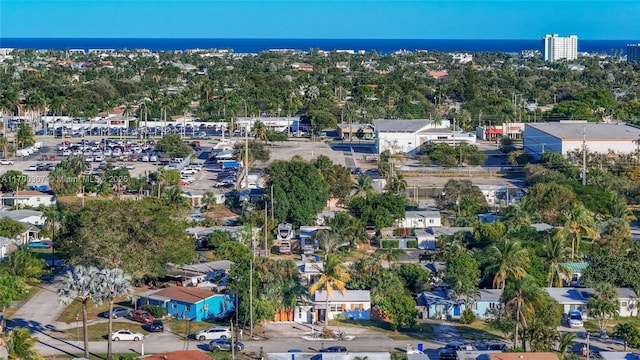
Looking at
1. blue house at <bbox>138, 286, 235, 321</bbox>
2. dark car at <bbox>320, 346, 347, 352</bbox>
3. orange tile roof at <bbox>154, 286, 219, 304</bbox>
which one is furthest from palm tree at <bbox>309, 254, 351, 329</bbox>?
orange tile roof at <bbox>154, 286, 219, 304</bbox>

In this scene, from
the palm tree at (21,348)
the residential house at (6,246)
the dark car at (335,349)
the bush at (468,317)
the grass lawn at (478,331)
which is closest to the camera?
the palm tree at (21,348)

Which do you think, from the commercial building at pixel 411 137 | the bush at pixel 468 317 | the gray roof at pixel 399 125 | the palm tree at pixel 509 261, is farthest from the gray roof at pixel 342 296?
the gray roof at pixel 399 125

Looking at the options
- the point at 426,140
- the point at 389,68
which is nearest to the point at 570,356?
the point at 426,140

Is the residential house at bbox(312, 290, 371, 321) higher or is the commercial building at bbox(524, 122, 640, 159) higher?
the commercial building at bbox(524, 122, 640, 159)

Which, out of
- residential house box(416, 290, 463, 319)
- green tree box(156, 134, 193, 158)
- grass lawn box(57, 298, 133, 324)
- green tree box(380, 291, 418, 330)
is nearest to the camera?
green tree box(380, 291, 418, 330)

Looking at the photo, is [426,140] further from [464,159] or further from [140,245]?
[140,245]

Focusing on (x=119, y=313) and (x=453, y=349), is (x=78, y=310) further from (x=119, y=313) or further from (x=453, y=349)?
(x=453, y=349)

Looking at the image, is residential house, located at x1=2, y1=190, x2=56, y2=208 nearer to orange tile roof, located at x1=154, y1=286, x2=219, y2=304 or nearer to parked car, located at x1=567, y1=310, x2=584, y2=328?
orange tile roof, located at x1=154, y1=286, x2=219, y2=304

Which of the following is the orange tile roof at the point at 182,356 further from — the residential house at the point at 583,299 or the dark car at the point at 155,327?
the residential house at the point at 583,299
